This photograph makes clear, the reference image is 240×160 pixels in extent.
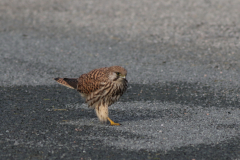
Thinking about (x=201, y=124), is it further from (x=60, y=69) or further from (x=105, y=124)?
(x=60, y=69)

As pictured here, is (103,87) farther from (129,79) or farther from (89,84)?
(129,79)

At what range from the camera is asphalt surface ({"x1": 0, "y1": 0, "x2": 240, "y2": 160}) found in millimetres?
6332

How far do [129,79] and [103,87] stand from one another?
145 inches

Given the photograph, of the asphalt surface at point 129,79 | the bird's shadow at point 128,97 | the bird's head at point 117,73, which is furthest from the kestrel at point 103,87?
the bird's shadow at point 128,97

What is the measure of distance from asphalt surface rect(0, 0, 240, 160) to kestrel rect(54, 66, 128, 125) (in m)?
0.38

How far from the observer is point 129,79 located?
35.2 feet

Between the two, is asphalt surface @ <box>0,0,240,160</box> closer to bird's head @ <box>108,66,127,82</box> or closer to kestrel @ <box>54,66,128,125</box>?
kestrel @ <box>54,66,128,125</box>

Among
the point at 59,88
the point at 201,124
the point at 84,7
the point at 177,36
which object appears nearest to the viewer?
the point at 201,124

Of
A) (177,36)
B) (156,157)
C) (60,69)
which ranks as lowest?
(156,157)

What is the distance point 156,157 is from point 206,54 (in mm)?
7884

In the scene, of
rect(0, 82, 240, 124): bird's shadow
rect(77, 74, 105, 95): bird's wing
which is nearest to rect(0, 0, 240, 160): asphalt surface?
rect(0, 82, 240, 124): bird's shadow

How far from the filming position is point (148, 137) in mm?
6668

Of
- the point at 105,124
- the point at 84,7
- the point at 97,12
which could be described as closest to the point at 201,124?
the point at 105,124

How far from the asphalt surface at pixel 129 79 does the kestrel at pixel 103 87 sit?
38cm
